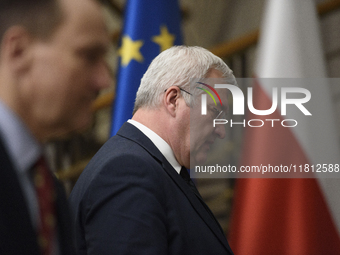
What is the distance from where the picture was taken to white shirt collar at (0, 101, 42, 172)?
0.37 metres

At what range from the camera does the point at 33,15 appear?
39 cm

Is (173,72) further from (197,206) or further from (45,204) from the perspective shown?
(45,204)

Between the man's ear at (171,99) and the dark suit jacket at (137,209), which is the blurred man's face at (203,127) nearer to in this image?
the man's ear at (171,99)

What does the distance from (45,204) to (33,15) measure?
214 mm

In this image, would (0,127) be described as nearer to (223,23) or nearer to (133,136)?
(133,136)

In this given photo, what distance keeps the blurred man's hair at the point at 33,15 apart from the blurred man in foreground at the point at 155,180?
0.46 meters

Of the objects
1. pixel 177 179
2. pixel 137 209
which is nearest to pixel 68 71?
pixel 137 209

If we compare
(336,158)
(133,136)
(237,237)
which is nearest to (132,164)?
(133,136)

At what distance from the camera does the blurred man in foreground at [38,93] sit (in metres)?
0.36

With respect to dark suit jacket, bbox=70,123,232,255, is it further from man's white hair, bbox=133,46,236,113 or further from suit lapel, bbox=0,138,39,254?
→ suit lapel, bbox=0,138,39,254

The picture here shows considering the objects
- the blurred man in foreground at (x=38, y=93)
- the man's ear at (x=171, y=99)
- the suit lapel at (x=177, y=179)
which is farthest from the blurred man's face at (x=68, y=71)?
the man's ear at (x=171, y=99)

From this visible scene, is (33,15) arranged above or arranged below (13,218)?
above

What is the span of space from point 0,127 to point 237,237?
1437 millimetres

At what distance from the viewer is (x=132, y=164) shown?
0.83m
